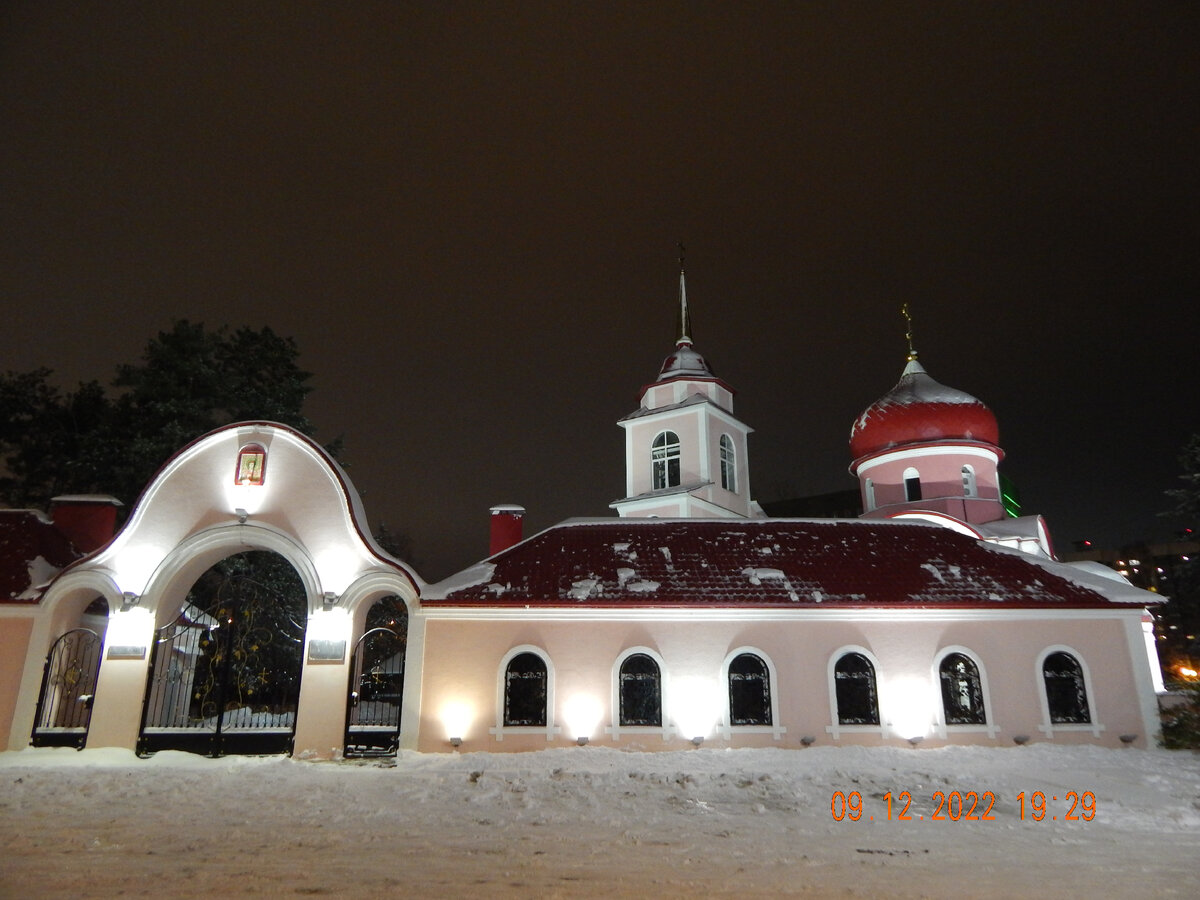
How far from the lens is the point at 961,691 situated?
15688 millimetres

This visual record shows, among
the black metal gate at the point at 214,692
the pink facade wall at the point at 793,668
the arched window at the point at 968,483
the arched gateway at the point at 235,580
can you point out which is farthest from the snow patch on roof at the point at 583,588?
the arched window at the point at 968,483

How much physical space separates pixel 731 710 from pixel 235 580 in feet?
34.4

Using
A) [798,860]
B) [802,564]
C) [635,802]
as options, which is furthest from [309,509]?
[798,860]

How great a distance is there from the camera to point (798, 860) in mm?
7992

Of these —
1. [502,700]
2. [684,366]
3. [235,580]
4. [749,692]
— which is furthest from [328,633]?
[684,366]

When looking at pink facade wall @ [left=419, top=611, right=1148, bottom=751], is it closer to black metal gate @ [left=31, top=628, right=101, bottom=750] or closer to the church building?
the church building

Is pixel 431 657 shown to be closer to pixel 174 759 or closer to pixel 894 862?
pixel 174 759

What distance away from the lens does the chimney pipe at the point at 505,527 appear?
763 inches

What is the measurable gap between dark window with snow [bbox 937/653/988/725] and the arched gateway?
10487 mm

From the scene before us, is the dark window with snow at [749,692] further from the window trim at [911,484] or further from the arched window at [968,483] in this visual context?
the arched window at [968,483]

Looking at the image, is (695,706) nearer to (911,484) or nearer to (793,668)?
(793,668)

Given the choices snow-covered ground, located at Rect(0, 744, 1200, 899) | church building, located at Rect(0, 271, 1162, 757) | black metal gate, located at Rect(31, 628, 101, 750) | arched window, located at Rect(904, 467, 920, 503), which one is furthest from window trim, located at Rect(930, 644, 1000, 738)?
black metal gate, located at Rect(31, 628, 101, 750)

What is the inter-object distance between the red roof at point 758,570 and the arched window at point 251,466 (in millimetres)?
4277

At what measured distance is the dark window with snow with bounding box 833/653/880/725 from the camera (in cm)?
1544
